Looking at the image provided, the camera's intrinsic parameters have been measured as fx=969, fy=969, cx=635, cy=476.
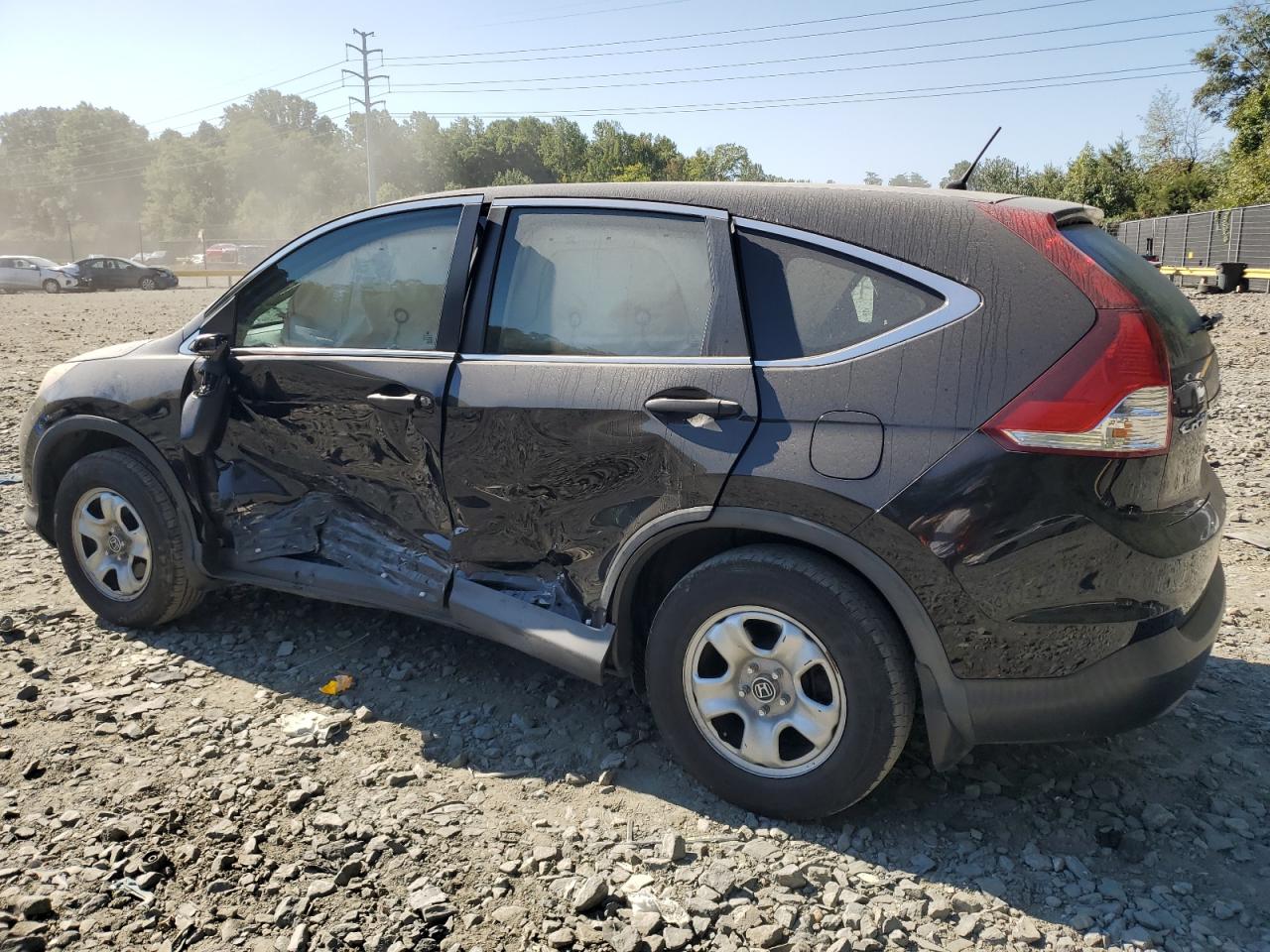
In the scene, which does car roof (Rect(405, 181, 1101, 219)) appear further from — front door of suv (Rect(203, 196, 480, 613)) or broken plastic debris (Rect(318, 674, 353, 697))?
broken plastic debris (Rect(318, 674, 353, 697))

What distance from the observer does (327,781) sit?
3.22 meters

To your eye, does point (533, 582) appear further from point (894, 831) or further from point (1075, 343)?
point (1075, 343)

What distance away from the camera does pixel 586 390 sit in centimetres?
315

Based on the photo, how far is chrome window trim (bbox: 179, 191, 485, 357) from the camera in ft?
12.1

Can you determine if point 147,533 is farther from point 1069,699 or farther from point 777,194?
point 1069,699

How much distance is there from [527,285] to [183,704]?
2.11 metres

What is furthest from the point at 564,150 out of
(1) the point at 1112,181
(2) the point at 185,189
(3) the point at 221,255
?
(1) the point at 1112,181

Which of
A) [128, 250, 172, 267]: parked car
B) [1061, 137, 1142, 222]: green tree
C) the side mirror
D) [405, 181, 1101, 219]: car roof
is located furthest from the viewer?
[128, 250, 172, 267]: parked car

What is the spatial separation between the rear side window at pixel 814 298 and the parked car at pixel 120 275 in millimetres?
42693

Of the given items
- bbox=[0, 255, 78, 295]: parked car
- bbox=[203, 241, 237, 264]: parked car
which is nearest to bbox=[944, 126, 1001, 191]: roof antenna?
bbox=[0, 255, 78, 295]: parked car

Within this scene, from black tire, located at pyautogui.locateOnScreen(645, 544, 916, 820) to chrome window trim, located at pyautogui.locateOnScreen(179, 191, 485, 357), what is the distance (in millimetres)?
1737

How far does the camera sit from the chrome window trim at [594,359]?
296 cm

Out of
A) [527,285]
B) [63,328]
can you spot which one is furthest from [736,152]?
[527,285]

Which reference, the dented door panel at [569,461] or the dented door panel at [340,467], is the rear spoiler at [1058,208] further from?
the dented door panel at [340,467]
